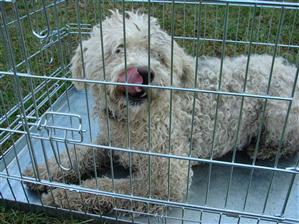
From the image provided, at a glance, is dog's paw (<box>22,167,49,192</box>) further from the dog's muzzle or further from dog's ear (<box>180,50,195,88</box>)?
dog's ear (<box>180,50,195,88</box>)

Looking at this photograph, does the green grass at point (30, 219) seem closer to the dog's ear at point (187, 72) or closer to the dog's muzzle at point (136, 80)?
A: the dog's muzzle at point (136, 80)

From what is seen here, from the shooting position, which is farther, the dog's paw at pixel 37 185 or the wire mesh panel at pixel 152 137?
the dog's paw at pixel 37 185

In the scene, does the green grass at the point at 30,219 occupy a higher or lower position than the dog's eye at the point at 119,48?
lower

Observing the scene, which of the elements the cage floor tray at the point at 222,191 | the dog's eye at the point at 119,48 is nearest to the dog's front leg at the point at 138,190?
the cage floor tray at the point at 222,191

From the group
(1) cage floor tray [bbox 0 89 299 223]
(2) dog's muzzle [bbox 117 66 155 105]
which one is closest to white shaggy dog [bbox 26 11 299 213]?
(2) dog's muzzle [bbox 117 66 155 105]

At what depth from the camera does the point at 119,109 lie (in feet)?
6.81

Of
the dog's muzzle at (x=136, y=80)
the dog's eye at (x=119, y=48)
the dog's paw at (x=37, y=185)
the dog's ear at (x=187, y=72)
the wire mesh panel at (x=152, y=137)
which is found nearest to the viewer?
the dog's muzzle at (x=136, y=80)

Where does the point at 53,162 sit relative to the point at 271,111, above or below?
below

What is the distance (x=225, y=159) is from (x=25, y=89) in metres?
1.76

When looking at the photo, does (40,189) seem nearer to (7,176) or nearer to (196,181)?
(7,176)

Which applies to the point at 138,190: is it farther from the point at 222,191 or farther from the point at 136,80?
the point at 136,80

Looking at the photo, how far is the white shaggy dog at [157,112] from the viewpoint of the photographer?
1993 millimetres

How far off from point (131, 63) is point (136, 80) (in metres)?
0.12

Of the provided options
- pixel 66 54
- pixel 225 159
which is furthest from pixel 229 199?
pixel 66 54
